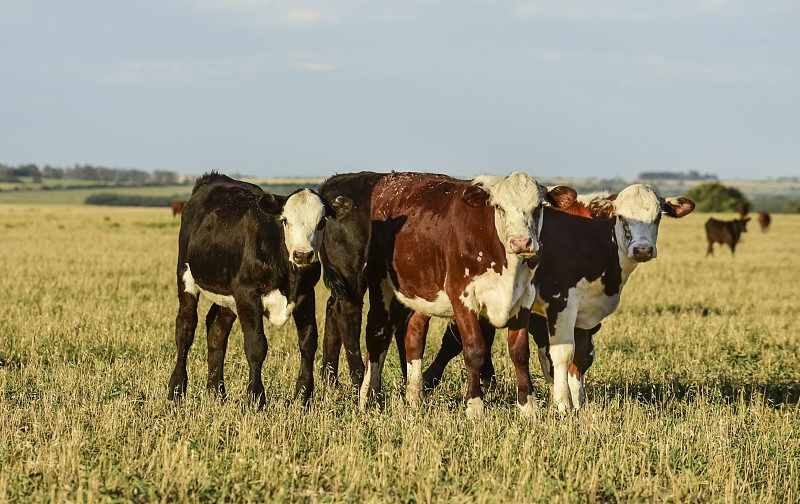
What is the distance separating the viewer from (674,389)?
9.73 metres

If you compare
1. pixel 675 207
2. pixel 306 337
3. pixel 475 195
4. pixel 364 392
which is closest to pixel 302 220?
pixel 306 337

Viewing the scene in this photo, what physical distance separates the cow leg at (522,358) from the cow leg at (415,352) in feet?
3.36

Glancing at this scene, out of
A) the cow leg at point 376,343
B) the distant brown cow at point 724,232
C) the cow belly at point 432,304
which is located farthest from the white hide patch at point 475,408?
the distant brown cow at point 724,232

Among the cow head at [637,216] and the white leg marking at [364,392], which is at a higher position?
the cow head at [637,216]

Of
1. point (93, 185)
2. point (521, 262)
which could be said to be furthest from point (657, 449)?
point (93, 185)

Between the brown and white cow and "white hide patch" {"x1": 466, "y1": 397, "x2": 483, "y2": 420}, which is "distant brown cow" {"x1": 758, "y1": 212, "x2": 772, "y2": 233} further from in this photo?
"white hide patch" {"x1": 466, "y1": 397, "x2": 483, "y2": 420}

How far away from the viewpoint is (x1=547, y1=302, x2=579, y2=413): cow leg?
29.0 ft

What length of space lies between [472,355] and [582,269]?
1697 millimetres

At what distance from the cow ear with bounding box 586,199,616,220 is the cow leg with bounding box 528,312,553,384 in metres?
1.21

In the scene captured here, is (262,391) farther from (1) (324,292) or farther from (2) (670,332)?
(1) (324,292)

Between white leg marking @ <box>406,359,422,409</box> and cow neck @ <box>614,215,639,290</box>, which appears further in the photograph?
cow neck @ <box>614,215,639,290</box>

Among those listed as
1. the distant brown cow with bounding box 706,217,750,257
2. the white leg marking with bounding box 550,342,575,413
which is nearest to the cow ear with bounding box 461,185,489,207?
the white leg marking with bounding box 550,342,575,413

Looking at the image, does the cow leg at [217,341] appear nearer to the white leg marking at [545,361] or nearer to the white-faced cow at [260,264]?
the white-faced cow at [260,264]

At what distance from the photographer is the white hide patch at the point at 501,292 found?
324 inches
